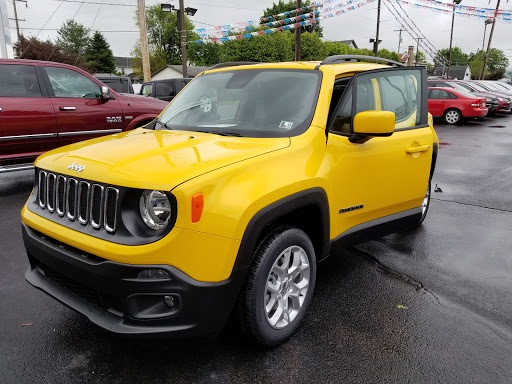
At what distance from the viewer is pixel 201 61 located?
74.6m

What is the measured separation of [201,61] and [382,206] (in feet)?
248

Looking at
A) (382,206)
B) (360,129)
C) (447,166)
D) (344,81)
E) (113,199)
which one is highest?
(344,81)

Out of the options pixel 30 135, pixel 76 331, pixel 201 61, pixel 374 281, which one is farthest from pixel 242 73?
pixel 201 61

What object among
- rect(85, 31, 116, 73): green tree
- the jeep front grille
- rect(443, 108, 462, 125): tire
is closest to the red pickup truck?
the jeep front grille

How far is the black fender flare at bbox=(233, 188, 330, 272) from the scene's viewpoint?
2225 mm

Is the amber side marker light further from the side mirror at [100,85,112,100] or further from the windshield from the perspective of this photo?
the side mirror at [100,85,112,100]

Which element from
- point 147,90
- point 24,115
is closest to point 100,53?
point 147,90

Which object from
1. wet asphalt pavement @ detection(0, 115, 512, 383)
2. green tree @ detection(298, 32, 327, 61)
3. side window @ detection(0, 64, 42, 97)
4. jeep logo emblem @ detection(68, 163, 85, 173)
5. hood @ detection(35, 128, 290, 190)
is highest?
green tree @ detection(298, 32, 327, 61)

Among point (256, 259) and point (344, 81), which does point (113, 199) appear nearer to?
point (256, 259)

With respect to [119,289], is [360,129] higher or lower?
higher

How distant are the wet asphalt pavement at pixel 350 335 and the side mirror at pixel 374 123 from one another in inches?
52.3

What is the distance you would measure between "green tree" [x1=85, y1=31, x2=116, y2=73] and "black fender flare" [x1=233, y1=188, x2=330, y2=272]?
75190 millimetres

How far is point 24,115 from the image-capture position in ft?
20.3

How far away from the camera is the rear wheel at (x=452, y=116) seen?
17.4m
